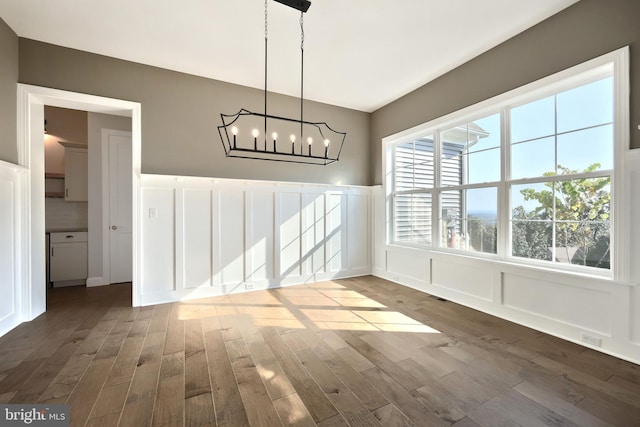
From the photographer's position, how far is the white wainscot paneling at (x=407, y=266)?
408cm

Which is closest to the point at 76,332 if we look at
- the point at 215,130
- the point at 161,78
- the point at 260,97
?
the point at 215,130

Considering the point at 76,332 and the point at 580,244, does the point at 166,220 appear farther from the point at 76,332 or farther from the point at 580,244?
the point at 580,244

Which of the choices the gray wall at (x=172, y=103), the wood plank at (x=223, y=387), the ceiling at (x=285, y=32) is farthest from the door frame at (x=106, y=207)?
the wood plank at (x=223, y=387)

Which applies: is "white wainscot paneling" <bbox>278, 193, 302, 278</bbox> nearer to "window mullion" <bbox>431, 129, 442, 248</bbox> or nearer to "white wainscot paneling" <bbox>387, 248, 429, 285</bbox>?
"white wainscot paneling" <bbox>387, 248, 429, 285</bbox>

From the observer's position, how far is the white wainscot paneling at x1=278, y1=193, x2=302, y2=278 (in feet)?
14.1

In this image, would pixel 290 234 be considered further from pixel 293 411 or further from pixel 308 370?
pixel 293 411

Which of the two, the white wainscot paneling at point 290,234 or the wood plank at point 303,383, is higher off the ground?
the white wainscot paneling at point 290,234

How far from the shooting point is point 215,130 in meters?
3.91

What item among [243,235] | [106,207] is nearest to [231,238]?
[243,235]

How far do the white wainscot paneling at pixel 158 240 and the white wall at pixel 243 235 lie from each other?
1 centimetres
